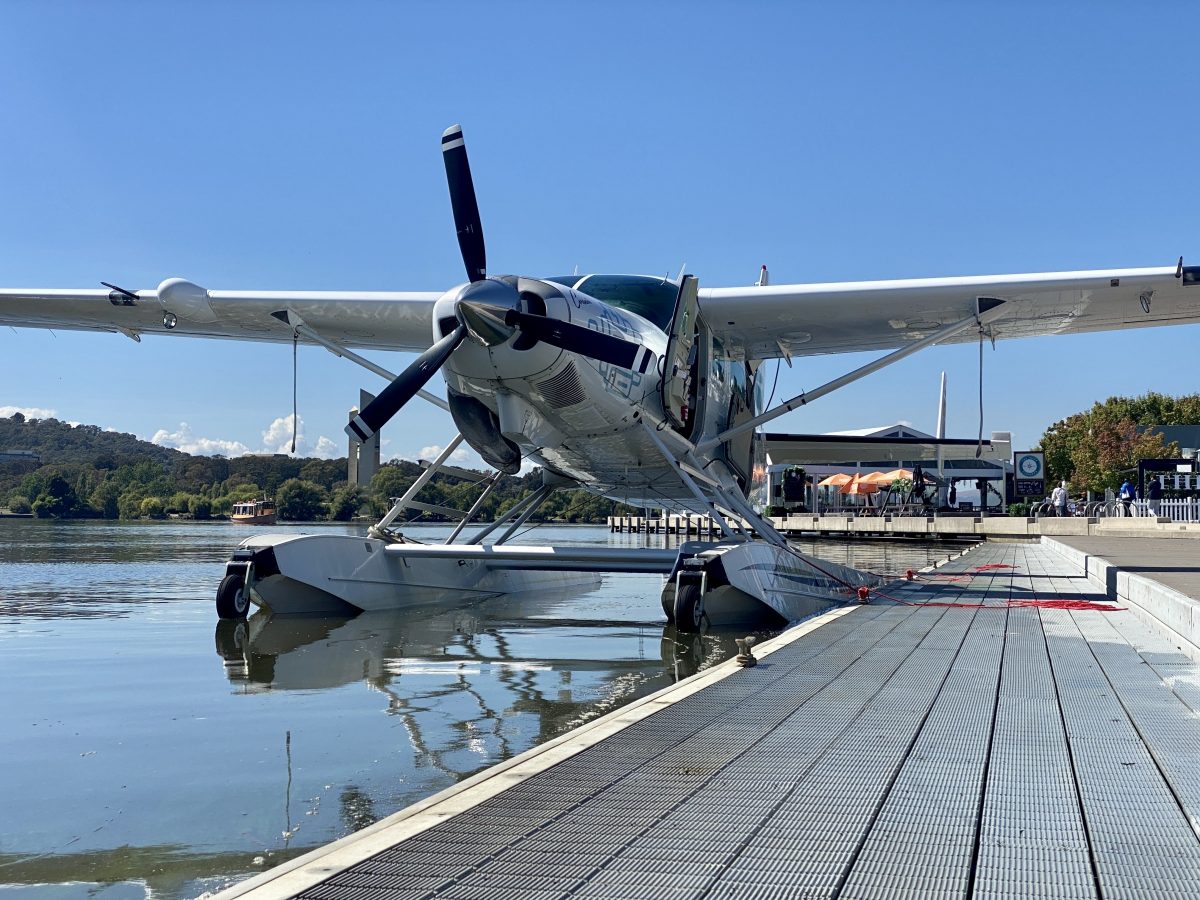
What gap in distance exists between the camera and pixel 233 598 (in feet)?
31.2

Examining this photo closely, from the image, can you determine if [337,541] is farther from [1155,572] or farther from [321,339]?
[1155,572]

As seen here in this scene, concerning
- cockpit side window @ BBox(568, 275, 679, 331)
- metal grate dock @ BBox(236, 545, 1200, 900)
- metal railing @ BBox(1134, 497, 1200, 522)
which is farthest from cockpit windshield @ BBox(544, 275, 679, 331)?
metal railing @ BBox(1134, 497, 1200, 522)

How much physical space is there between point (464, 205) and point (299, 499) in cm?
5257

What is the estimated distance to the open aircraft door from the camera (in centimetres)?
991

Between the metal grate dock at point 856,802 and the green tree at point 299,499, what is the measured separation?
184ft

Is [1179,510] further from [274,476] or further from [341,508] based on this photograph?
[274,476]

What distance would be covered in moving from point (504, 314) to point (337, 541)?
3.78 metres

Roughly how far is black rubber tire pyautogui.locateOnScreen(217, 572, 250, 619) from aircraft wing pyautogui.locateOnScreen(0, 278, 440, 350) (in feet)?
11.9

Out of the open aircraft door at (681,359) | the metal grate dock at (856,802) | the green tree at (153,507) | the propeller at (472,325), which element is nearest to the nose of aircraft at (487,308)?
the propeller at (472,325)

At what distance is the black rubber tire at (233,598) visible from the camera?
9461mm

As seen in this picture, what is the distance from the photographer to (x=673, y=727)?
4.12 metres

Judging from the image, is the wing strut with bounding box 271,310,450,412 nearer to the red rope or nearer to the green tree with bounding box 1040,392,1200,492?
the red rope

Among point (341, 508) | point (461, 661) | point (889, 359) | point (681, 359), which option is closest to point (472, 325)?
point (461, 661)

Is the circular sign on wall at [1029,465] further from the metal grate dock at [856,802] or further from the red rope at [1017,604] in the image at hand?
the metal grate dock at [856,802]
